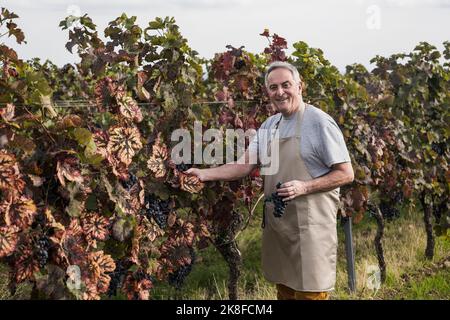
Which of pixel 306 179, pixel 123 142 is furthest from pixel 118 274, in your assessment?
pixel 306 179

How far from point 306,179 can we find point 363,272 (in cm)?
318

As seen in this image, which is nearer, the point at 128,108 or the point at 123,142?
the point at 123,142

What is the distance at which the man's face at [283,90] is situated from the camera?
352 centimetres

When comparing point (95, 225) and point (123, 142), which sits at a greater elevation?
point (123, 142)

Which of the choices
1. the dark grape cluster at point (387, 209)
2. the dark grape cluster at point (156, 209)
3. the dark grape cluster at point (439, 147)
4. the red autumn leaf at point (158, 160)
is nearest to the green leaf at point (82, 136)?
the red autumn leaf at point (158, 160)

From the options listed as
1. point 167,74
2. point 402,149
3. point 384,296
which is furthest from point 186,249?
point 402,149

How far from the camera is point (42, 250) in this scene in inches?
109

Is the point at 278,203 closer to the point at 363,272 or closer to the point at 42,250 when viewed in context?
the point at 42,250

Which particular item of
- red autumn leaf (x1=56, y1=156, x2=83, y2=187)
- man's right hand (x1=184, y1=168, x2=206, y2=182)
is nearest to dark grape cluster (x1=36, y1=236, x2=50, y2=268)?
red autumn leaf (x1=56, y1=156, x2=83, y2=187)

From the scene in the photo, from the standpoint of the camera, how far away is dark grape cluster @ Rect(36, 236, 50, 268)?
109 inches

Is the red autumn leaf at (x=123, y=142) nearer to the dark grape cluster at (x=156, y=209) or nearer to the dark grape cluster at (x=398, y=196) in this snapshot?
the dark grape cluster at (x=156, y=209)

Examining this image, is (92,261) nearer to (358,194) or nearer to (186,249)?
(186,249)

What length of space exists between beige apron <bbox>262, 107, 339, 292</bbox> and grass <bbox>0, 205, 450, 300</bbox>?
143 cm

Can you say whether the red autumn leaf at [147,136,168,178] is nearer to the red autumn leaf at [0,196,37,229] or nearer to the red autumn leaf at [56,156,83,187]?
the red autumn leaf at [56,156,83,187]
